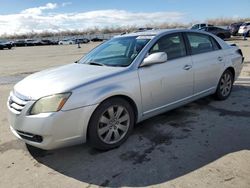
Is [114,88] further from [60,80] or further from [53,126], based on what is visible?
[53,126]

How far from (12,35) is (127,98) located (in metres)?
128

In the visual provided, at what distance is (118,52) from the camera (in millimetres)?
4715

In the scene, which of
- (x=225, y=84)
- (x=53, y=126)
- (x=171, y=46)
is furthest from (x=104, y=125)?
(x=225, y=84)

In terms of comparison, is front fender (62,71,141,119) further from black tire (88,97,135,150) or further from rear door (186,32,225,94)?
rear door (186,32,225,94)

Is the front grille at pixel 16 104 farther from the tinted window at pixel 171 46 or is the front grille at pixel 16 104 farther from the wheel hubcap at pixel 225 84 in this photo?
the wheel hubcap at pixel 225 84

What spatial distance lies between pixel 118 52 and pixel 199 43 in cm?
162

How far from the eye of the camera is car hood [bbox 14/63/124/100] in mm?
3508

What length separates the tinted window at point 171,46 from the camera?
4520mm

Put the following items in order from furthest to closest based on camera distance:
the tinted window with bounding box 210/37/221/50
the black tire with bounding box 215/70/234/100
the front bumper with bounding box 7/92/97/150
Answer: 1. the black tire with bounding box 215/70/234/100
2. the tinted window with bounding box 210/37/221/50
3. the front bumper with bounding box 7/92/97/150

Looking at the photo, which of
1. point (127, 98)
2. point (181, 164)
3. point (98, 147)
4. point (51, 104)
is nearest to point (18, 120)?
point (51, 104)

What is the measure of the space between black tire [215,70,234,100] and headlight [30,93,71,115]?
3.52 metres

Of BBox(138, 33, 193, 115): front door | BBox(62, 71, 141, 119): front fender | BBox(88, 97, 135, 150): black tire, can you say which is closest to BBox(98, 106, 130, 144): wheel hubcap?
BBox(88, 97, 135, 150): black tire

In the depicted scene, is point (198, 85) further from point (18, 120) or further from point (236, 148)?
point (18, 120)

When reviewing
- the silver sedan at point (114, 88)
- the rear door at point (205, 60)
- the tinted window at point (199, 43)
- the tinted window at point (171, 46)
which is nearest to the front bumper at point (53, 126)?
the silver sedan at point (114, 88)
